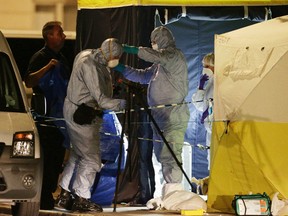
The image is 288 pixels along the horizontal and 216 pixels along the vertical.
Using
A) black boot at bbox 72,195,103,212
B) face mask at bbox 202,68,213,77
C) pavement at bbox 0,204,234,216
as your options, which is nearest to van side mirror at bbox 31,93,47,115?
pavement at bbox 0,204,234,216

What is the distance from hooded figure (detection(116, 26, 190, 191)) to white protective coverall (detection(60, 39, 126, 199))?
0.66m

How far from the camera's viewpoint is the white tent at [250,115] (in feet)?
35.6

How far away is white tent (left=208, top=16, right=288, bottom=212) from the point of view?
10836mm

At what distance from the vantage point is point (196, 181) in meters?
12.6

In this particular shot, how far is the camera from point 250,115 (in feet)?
36.2

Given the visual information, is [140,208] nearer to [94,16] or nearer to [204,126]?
[204,126]

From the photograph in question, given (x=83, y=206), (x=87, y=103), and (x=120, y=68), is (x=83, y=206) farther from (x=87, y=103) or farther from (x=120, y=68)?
(x=120, y=68)

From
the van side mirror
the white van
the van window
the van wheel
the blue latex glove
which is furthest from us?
the blue latex glove

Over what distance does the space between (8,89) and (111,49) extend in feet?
5.45

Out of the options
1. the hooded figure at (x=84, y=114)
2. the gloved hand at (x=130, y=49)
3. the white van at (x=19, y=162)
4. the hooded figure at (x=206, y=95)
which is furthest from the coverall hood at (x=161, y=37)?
the white van at (x=19, y=162)

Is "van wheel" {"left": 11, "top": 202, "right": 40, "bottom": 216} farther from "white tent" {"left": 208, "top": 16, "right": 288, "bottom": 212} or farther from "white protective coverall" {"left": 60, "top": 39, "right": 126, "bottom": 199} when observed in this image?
"white tent" {"left": 208, "top": 16, "right": 288, "bottom": 212}

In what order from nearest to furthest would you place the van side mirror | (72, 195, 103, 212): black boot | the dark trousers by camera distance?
1. the van side mirror
2. (72, 195, 103, 212): black boot
3. the dark trousers

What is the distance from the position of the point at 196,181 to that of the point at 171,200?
4.09 ft

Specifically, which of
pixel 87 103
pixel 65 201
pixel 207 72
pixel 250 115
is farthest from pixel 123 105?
pixel 207 72
